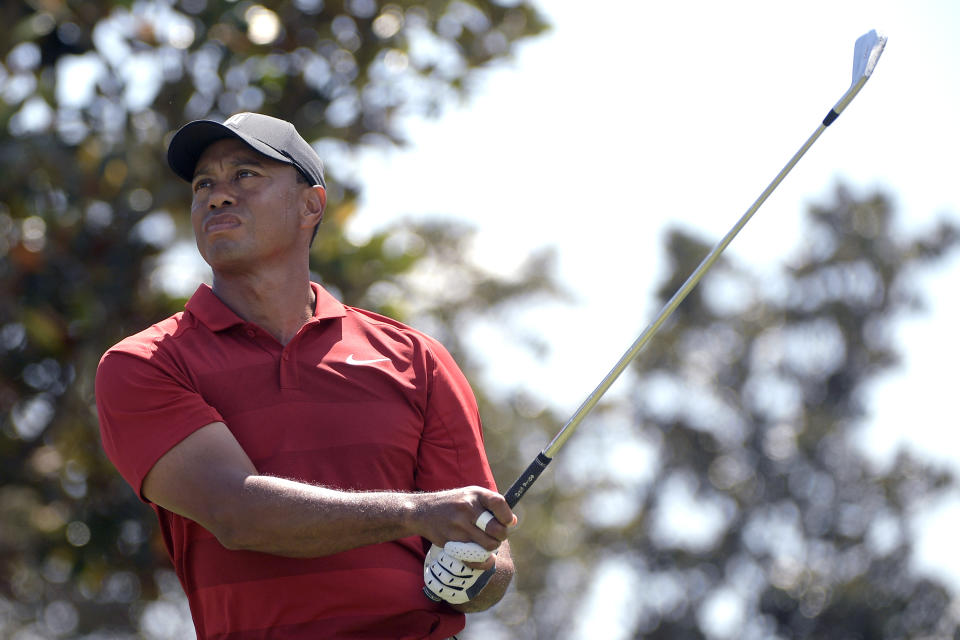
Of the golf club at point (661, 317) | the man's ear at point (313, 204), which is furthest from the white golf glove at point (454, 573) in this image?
the man's ear at point (313, 204)

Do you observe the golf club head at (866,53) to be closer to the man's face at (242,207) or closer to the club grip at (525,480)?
the club grip at (525,480)

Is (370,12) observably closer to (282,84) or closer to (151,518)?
(282,84)

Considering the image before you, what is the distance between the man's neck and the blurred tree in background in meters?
4.29

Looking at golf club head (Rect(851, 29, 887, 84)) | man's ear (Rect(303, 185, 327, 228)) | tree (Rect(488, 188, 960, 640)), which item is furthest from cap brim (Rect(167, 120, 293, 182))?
tree (Rect(488, 188, 960, 640))

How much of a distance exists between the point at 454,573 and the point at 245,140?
1.39 m

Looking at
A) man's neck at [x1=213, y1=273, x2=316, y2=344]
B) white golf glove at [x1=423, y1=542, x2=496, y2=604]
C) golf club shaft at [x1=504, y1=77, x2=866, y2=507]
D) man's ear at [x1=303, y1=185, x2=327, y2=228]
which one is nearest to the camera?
white golf glove at [x1=423, y1=542, x2=496, y2=604]

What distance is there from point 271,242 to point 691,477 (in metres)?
24.5

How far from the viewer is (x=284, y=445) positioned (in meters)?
3.33

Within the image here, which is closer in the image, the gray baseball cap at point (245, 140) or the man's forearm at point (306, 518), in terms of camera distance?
the man's forearm at point (306, 518)

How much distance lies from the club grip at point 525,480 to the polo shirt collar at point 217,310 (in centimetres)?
78

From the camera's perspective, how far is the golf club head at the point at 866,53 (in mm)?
3535

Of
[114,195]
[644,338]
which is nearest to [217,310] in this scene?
[644,338]

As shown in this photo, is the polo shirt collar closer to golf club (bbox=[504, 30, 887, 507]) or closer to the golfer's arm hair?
the golfer's arm hair

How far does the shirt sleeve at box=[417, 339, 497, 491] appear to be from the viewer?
361 centimetres
